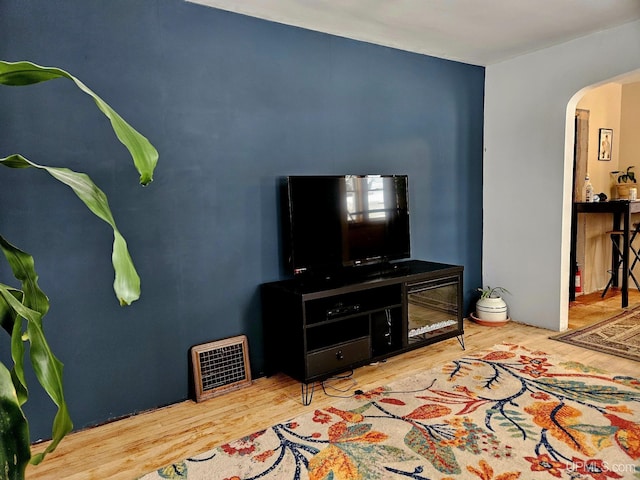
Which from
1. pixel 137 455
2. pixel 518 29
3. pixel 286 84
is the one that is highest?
pixel 518 29

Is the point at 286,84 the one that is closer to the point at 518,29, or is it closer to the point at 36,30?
the point at 36,30

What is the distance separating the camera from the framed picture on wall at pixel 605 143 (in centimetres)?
509

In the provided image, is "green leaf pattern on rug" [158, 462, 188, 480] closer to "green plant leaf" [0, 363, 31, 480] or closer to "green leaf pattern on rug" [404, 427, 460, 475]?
"green leaf pattern on rug" [404, 427, 460, 475]

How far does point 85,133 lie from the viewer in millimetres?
2318

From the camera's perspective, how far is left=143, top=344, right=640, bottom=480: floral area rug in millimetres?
1932

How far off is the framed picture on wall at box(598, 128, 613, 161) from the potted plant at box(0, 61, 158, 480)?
550 centimetres

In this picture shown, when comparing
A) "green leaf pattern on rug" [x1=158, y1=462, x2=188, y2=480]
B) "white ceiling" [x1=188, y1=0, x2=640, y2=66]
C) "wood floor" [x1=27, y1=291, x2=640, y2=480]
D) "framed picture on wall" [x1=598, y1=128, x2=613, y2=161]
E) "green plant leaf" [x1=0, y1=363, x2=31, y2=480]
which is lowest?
"wood floor" [x1=27, y1=291, x2=640, y2=480]

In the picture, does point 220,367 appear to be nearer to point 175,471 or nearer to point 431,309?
point 175,471

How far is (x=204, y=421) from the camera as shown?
243 cm

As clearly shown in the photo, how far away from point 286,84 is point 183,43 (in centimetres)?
69

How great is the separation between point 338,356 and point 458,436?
815 millimetres

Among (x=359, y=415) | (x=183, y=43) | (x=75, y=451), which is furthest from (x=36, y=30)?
(x=359, y=415)

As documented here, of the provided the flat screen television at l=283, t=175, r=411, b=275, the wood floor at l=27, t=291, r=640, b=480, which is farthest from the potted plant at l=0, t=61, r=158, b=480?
the flat screen television at l=283, t=175, r=411, b=275

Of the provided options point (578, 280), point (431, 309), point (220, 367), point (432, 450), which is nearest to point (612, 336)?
point (578, 280)
